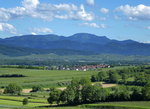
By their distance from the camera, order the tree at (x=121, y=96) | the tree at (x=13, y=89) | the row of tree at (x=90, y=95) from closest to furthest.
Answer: the tree at (x=121, y=96)
the row of tree at (x=90, y=95)
the tree at (x=13, y=89)

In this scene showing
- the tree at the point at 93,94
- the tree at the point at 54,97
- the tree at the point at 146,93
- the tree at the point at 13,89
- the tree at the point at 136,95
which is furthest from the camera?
the tree at the point at 13,89

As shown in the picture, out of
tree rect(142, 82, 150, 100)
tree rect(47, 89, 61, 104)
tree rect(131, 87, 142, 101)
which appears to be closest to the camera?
tree rect(142, 82, 150, 100)

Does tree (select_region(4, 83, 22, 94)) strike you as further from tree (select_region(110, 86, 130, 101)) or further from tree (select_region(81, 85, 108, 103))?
tree (select_region(110, 86, 130, 101))

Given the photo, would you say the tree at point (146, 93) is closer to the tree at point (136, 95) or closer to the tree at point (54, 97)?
the tree at point (136, 95)

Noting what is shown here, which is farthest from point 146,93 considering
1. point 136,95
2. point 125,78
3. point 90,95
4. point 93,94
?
point 125,78

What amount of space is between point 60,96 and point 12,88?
37906 millimetres

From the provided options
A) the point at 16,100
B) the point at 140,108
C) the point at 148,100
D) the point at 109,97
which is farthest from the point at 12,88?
the point at 140,108

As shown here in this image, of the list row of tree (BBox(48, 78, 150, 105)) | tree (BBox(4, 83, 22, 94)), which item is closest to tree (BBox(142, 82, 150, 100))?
row of tree (BBox(48, 78, 150, 105))

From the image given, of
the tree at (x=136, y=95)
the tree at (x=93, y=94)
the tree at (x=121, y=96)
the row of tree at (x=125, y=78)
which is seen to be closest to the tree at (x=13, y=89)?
the tree at (x=93, y=94)

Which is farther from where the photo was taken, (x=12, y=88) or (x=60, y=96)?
(x=12, y=88)

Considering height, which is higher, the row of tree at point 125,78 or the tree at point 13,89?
the row of tree at point 125,78

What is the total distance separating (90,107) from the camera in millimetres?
77938

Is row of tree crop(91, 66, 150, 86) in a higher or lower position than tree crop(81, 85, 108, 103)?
higher

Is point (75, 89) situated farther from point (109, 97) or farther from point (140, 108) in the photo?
point (140, 108)
